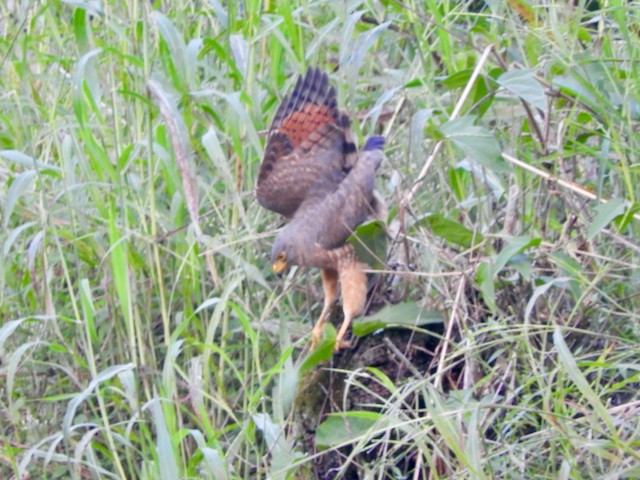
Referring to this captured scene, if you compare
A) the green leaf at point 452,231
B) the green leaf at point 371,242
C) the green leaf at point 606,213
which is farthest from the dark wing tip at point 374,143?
the green leaf at point 606,213

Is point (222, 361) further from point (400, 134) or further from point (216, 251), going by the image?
point (400, 134)

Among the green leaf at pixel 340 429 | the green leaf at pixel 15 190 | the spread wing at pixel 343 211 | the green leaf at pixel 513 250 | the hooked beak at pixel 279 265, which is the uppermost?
the green leaf at pixel 15 190

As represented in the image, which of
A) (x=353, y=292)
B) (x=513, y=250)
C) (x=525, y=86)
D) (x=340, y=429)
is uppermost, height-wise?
(x=525, y=86)

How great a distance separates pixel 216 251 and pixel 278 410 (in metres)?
0.49

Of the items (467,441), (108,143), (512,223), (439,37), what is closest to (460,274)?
(512,223)

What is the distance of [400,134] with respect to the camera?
3.67m

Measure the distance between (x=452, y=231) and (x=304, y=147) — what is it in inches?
29.5

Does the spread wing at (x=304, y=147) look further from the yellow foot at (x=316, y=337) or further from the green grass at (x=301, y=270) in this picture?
the yellow foot at (x=316, y=337)

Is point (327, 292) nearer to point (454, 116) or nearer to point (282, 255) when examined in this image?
point (282, 255)

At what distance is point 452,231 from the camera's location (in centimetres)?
298

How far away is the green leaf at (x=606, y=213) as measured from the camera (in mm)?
2646

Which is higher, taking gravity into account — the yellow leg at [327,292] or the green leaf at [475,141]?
the green leaf at [475,141]

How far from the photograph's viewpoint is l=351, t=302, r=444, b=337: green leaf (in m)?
3.01

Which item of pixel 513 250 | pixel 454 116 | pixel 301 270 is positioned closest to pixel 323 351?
pixel 513 250
